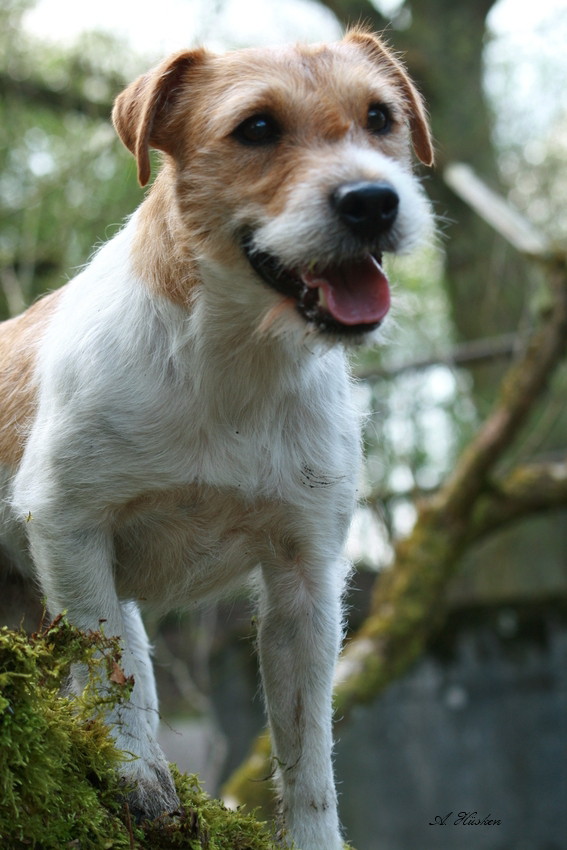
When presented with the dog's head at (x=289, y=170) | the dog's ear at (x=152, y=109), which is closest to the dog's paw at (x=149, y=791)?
the dog's head at (x=289, y=170)

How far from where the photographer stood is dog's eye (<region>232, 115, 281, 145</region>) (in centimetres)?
343

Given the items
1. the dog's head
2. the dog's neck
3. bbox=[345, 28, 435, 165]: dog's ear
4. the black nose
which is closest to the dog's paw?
the dog's head

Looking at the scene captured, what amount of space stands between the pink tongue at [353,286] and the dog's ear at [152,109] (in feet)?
2.58

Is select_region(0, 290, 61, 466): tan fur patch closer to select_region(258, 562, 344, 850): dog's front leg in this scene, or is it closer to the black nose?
select_region(258, 562, 344, 850): dog's front leg

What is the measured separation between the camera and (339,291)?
3422 millimetres

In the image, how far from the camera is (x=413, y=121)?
4285mm

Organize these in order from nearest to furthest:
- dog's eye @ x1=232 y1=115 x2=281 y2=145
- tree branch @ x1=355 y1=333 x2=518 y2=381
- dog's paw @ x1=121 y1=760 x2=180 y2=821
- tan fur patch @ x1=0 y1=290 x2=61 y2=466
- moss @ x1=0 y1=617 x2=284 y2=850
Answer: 1. moss @ x1=0 y1=617 x2=284 y2=850
2. dog's paw @ x1=121 y1=760 x2=180 y2=821
3. dog's eye @ x1=232 y1=115 x2=281 y2=145
4. tan fur patch @ x1=0 y1=290 x2=61 y2=466
5. tree branch @ x1=355 y1=333 x2=518 y2=381

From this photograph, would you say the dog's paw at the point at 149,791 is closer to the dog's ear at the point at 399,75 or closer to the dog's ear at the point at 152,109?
the dog's ear at the point at 152,109

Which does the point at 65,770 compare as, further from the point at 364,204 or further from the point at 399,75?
the point at 399,75

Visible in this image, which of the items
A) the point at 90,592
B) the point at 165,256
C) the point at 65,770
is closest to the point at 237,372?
the point at 165,256

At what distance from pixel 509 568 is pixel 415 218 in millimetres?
10556

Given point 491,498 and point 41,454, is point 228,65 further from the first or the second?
point 491,498

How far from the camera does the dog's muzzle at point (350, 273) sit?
127 inches

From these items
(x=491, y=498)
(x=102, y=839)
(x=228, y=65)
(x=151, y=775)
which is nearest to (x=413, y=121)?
(x=228, y=65)
